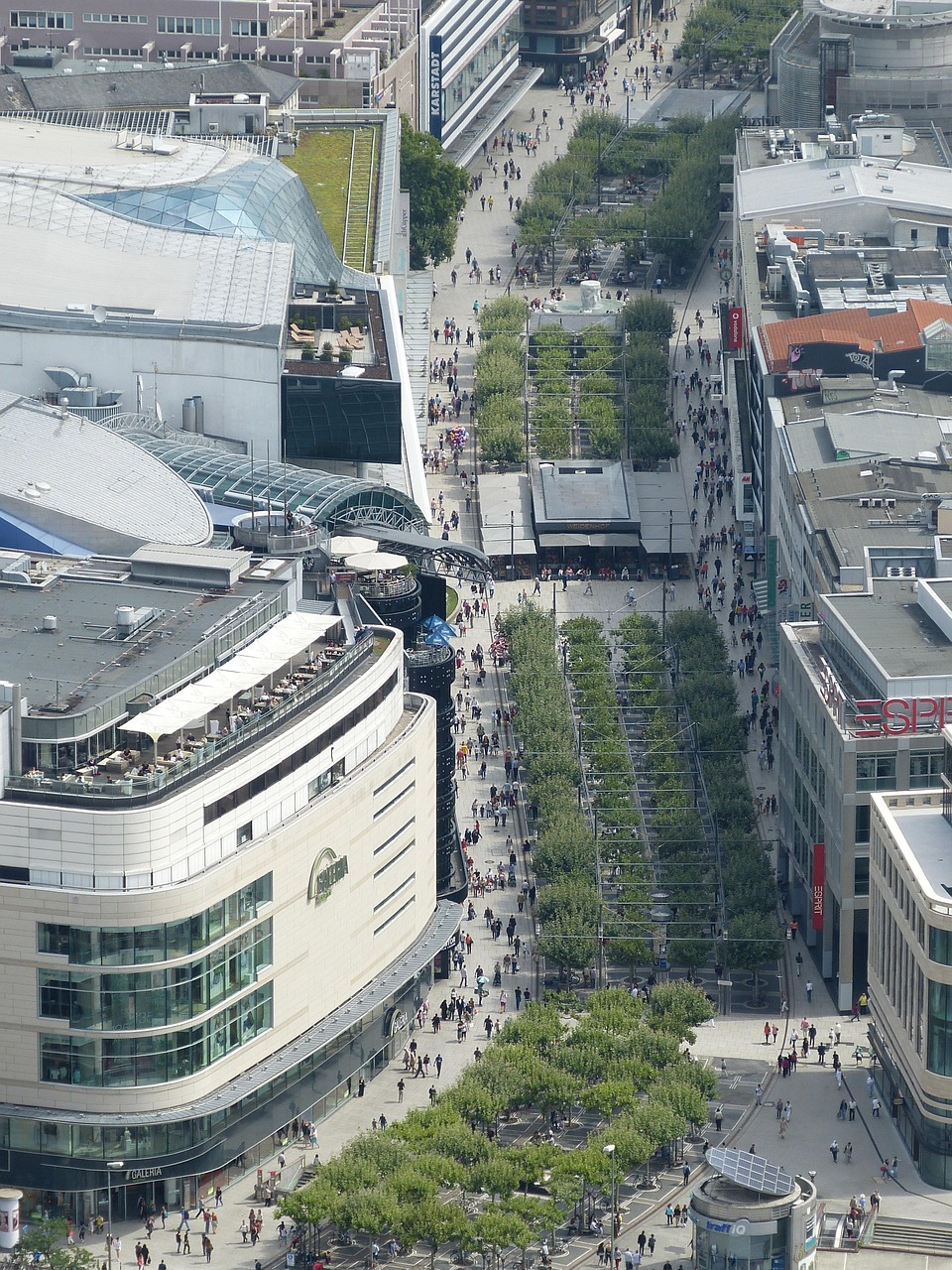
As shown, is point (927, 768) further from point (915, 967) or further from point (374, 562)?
point (374, 562)

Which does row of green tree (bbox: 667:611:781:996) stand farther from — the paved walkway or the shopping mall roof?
the shopping mall roof

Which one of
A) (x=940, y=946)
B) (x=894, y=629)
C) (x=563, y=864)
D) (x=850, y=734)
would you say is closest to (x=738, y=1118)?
(x=940, y=946)

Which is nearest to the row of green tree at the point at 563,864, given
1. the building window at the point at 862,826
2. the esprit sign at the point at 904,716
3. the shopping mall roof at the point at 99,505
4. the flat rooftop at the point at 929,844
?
the building window at the point at 862,826

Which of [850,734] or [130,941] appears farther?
[850,734]

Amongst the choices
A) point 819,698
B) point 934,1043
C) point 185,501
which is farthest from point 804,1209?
point 185,501

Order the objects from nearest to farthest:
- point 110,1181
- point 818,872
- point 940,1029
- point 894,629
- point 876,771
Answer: point 110,1181 → point 940,1029 → point 876,771 → point 818,872 → point 894,629

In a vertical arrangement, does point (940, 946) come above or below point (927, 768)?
below

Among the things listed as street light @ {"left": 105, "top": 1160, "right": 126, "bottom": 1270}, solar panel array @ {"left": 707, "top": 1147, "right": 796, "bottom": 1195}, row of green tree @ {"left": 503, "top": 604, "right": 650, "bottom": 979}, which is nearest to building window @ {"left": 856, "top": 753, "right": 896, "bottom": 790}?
row of green tree @ {"left": 503, "top": 604, "right": 650, "bottom": 979}
